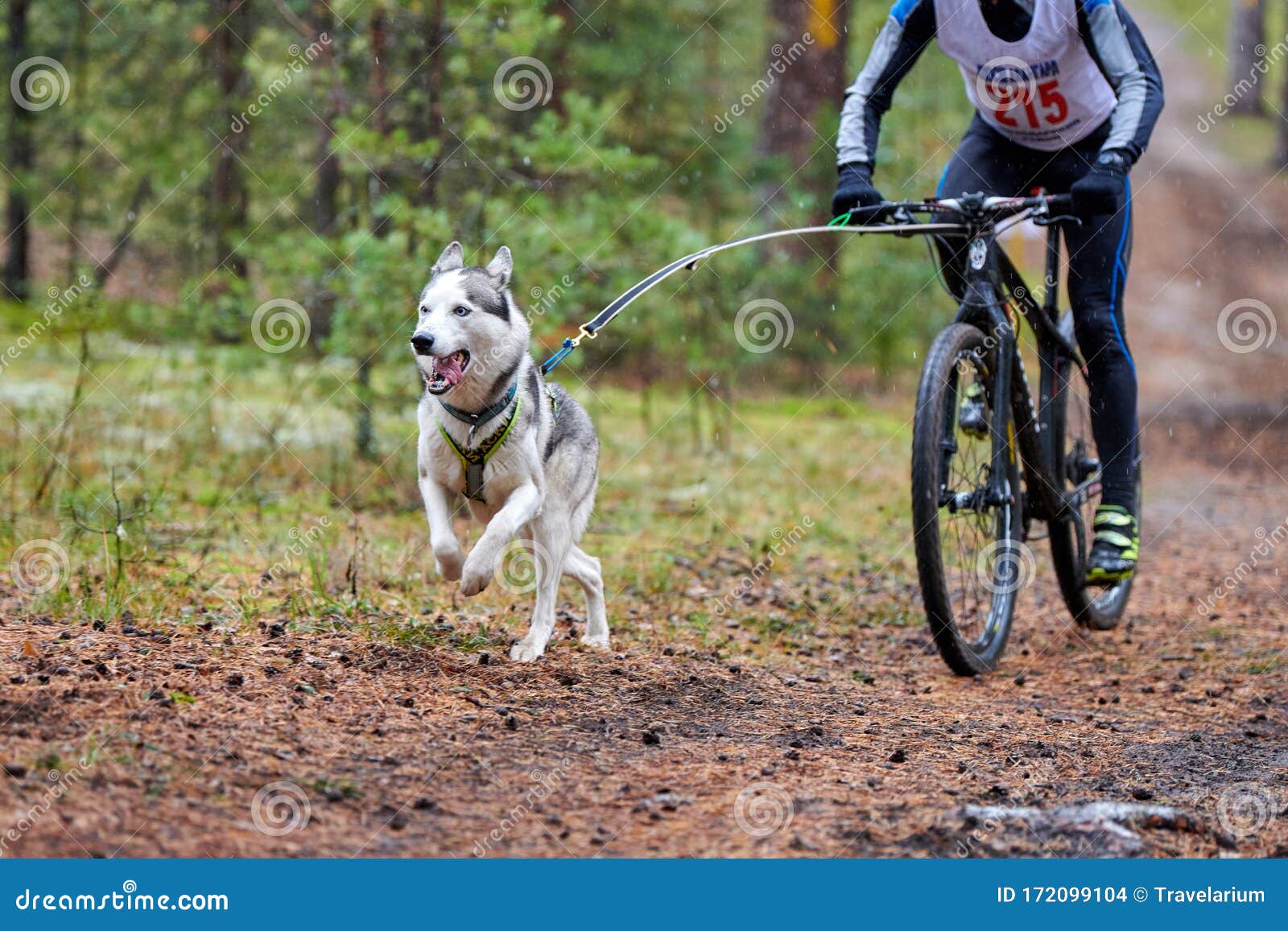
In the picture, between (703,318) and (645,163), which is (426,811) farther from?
(703,318)

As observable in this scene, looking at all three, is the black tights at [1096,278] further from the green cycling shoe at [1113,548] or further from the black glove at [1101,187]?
the black glove at [1101,187]

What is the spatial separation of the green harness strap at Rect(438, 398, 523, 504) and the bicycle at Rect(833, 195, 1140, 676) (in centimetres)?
149

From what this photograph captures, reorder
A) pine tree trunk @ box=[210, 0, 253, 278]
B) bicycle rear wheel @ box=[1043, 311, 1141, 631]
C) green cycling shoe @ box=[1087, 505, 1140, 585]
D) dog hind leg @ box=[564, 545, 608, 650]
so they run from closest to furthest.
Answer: dog hind leg @ box=[564, 545, 608, 650], green cycling shoe @ box=[1087, 505, 1140, 585], bicycle rear wheel @ box=[1043, 311, 1141, 631], pine tree trunk @ box=[210, 0, 253, 278]

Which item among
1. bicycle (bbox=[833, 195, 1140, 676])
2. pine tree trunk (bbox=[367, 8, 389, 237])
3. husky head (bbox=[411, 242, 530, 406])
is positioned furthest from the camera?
pine tree trunk (bbox=[367, 8, 389, 237])

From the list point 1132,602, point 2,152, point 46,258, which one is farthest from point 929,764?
point 46,258

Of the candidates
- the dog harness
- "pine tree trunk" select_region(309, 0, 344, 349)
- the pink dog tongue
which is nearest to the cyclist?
the dog harness

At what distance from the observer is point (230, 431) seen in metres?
9.90

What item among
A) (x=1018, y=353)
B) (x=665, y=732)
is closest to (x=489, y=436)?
(x=665, y=732)

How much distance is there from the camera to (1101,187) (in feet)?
15.9

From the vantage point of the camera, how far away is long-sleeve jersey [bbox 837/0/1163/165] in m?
5.09

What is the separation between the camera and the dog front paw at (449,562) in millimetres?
4582

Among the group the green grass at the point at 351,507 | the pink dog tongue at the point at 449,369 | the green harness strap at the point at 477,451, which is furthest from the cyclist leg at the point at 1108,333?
the pink dog tongue at the point at 449,369

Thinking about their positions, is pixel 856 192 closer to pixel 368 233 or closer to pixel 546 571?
pixel 546 571

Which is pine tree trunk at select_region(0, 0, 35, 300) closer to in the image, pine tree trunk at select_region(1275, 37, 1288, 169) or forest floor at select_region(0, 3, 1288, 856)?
forest floor at select_region(0, 3, 1288, 856)
